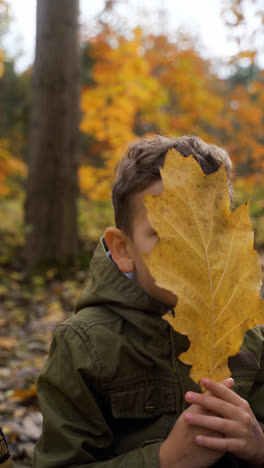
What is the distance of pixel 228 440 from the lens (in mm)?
933

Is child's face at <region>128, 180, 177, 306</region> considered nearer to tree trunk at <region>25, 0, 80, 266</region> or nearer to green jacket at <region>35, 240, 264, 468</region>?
green jacket at <region>35, 240, 264, 468</region>

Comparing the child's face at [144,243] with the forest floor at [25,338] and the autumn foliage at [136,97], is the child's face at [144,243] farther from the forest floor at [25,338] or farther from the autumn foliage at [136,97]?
the autumn foliage at [136,97]

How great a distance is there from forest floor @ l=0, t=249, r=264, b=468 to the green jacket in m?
0.94

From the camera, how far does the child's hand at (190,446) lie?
95cm

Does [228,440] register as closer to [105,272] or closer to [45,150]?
[105,272]

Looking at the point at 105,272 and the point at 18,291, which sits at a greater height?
the point at 105,272

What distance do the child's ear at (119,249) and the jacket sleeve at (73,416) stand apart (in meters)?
0.24

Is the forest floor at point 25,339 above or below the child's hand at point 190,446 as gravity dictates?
below

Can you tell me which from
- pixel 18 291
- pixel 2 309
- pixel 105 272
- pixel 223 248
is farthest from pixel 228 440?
pixel 18 291

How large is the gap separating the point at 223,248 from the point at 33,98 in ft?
18.1

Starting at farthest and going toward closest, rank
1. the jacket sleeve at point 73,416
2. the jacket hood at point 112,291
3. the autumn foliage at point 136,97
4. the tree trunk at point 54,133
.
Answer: the autumn foliage at point 136,97
the tree trunk at point 54,133
the jacket hood at point 112,291
the jacket sleeve at point 73,416

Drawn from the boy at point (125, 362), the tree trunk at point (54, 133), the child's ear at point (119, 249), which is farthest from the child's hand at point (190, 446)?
the tree trunk at point (54, 133)

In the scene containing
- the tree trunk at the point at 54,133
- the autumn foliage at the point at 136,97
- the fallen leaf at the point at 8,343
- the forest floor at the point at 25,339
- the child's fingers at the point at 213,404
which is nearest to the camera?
the child's fingers at the point at 213,404

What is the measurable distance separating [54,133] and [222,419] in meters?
5.22
